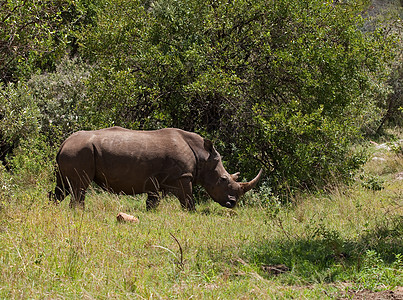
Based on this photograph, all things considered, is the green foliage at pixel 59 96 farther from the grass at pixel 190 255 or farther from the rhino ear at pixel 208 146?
the grass at pixel 190 255

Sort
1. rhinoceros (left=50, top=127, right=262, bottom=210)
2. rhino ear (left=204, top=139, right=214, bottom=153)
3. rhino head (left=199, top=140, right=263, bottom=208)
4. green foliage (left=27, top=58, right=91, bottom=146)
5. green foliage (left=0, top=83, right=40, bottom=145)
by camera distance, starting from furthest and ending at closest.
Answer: green foliage (left=27, top=58, right=91, bottom=146), rhino head (left=199, top=140, right=263, bottom=208), rhino ear (left=204, top=139, right=214, bottom=153), rhinoceros (left=50, top=127, right=262, bottom=210), green foliage (left=0, top=83, right=40, bottom=145)

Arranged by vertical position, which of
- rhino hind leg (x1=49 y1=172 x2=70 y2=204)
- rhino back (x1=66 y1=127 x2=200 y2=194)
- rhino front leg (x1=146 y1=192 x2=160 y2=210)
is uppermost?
rhino back (x1=66 y1=127 x2=200 y2=194)

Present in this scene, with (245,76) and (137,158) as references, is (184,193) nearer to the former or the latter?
(137,158)

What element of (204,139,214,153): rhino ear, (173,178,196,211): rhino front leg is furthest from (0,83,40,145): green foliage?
(204,139,214,153): rhino ear

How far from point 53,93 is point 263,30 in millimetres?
6784

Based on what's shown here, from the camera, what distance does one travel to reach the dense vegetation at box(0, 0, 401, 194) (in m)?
12.2

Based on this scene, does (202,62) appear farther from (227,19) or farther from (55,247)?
(55,247)

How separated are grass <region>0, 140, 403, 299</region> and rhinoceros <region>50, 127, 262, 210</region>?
2.85 ft

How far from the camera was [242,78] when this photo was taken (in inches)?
532

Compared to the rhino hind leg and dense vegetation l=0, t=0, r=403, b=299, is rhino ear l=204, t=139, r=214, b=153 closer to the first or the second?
dense vegetation l=0, t=0, r=403, b=299

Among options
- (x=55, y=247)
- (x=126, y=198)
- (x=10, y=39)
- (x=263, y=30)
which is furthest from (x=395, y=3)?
(x=55, y=247)

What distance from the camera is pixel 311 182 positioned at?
1252cm

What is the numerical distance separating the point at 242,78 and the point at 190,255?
7.61 m

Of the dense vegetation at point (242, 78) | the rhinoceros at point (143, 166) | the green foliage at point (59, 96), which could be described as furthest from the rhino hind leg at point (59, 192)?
the green foliage at point (59, 96)
